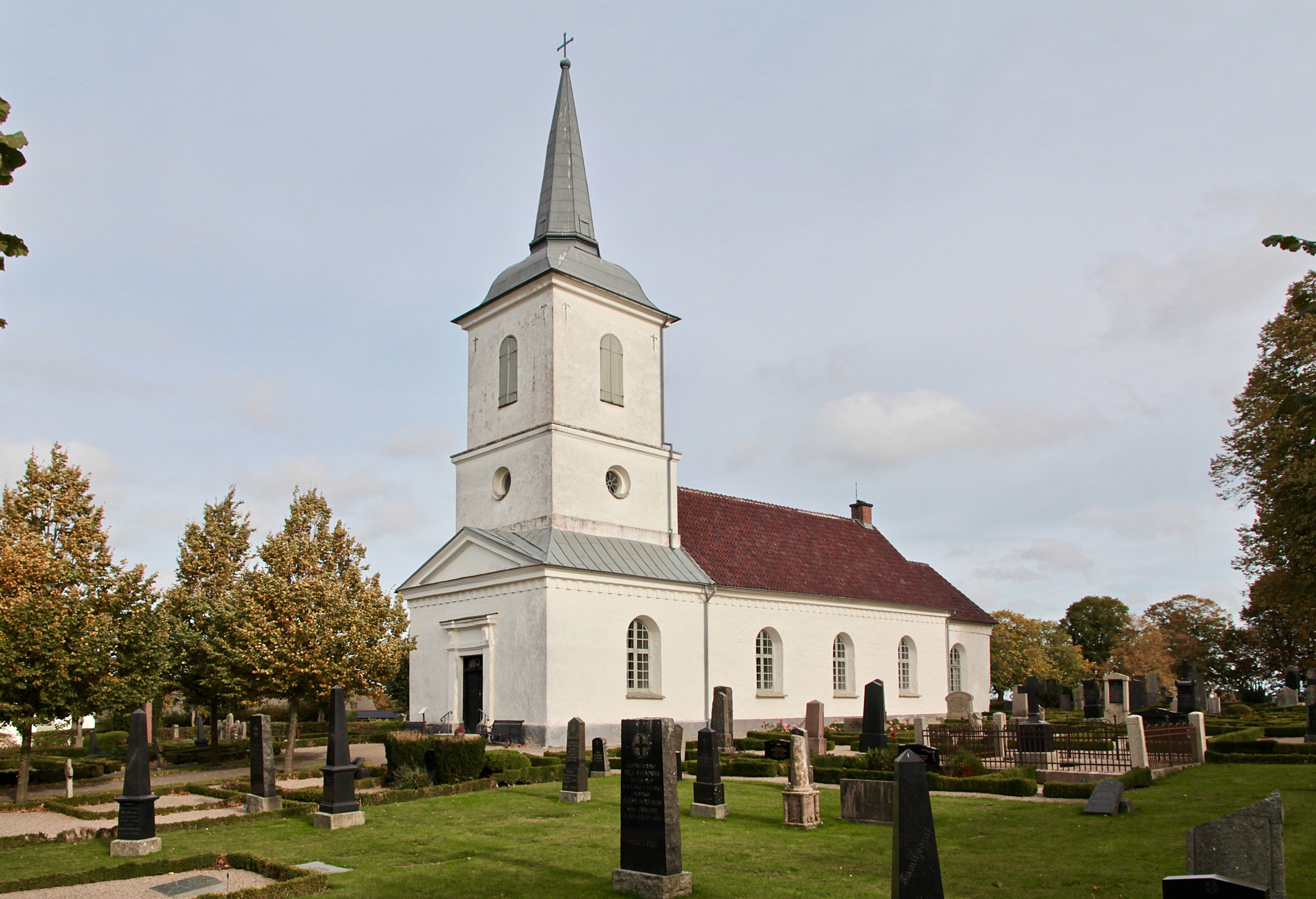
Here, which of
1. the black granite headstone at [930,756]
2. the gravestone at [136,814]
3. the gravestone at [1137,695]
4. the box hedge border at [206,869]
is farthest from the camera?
the gravestone at [1137,695]

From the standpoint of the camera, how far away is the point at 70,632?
17.6 metres

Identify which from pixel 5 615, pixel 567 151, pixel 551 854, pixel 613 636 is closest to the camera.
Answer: pixel 551 854

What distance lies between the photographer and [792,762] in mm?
12711

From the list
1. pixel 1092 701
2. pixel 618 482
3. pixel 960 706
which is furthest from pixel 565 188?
pixel 1092 701

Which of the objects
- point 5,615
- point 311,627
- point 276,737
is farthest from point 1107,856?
point 276,737

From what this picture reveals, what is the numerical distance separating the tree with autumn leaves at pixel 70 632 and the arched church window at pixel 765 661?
17.3 m

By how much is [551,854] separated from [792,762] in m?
3.67

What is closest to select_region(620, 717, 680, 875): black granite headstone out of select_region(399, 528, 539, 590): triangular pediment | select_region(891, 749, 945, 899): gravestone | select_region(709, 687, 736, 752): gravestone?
select_region(891, 749, 945, 899): gravestone

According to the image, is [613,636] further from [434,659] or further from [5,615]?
[5,615]

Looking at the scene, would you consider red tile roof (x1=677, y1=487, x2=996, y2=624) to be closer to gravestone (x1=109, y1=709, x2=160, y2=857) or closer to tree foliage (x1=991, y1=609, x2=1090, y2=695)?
tree foliage (x1=991, y1=609, x2=1090, y2=695)

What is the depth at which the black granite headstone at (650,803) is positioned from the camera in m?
8.67

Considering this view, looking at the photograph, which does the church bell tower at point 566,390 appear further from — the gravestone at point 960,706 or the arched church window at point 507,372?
the gravestone at point 960,706

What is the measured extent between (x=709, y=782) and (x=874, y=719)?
796 cm

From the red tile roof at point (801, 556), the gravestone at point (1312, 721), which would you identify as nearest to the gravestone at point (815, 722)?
the red tile roof at point (801, 556)
